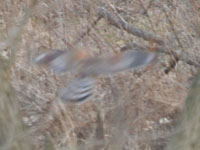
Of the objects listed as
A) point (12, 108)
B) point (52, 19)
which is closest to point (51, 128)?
point (52, 19)

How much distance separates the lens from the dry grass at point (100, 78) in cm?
382

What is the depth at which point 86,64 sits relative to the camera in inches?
97.4

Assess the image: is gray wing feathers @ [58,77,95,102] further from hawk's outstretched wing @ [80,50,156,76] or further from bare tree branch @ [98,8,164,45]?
bare tree branch @ [98,8,164,45]

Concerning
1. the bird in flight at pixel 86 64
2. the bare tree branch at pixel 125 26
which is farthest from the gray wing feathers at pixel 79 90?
the bare tree branch at pixel 125 26

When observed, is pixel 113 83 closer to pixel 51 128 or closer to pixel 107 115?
pixel 107 115

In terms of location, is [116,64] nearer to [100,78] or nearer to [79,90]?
[79,90]

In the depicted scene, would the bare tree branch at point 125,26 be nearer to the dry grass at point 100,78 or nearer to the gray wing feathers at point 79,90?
the dry grass at point 100,78

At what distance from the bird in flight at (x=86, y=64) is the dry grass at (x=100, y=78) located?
36.9 inches

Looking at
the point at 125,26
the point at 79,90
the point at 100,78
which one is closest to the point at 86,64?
the point at 79,90

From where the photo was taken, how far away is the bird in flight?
93.2 inches

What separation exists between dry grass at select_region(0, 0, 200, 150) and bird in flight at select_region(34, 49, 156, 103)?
94 centimetres

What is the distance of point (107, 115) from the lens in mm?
3924

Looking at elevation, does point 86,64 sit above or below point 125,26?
above

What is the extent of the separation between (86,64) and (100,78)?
1739 mm
